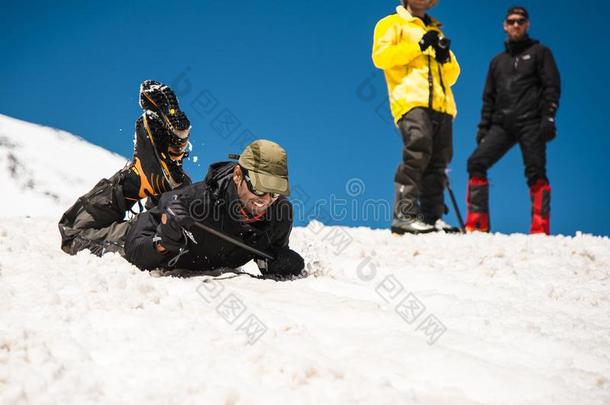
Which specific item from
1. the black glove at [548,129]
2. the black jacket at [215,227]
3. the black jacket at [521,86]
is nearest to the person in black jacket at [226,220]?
the black jacket at [215,227]

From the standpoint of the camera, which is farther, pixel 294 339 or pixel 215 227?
pixel 215 227

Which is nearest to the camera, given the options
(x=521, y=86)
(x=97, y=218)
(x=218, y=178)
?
(x=218, y=178)

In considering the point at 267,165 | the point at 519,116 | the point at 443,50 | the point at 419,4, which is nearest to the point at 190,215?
the point at 267,165

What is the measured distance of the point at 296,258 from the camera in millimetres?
3152

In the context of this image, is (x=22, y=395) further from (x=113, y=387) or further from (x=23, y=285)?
(x=23, y=285)

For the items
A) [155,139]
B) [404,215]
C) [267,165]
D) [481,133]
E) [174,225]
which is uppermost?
[481,133]

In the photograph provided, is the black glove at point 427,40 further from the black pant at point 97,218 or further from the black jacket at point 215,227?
the black pant at point 97,218

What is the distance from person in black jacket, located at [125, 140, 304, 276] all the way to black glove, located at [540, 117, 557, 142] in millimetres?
3913

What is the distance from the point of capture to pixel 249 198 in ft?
9.16

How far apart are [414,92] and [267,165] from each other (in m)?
3.01

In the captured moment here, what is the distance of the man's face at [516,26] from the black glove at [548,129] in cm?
120

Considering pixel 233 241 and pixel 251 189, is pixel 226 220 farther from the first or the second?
pixel 251 189

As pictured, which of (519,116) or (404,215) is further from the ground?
(519,116)

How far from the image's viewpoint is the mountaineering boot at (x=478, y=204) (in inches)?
248
